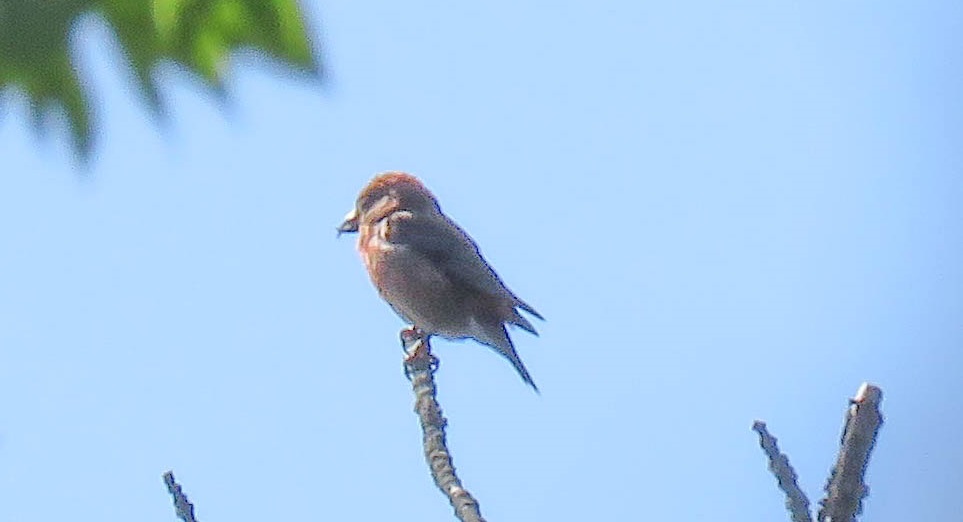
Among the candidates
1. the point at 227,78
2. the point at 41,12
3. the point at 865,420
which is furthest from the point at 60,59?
the point at 865,420

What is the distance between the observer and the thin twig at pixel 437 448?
9.34 feet

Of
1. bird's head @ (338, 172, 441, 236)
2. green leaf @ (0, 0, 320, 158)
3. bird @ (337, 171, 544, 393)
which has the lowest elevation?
Result: green leaf @ (0, 0, 320, 158)

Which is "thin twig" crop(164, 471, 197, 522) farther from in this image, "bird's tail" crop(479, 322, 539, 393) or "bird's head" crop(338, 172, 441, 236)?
"bird's head" crop(338, 172, 441, 236)

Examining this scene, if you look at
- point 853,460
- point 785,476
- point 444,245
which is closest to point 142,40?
point 785,476

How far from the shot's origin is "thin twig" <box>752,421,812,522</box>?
2.16 metres

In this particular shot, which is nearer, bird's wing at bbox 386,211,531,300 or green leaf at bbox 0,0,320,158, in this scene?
green leaf at bbox 0,0,320,158

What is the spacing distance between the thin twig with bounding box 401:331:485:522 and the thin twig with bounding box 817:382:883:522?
2.41ft

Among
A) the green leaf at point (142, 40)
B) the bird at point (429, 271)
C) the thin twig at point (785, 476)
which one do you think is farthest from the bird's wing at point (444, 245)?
the thin twig at point (785, 476)

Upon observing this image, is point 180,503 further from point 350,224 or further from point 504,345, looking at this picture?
point 350,224

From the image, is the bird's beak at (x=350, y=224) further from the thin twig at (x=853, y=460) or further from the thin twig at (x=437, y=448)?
the thin twig at (x=853, y=460)

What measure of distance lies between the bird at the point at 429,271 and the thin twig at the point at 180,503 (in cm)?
356

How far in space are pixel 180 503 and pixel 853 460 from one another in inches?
41.1

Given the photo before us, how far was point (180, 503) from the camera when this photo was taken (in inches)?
98.5

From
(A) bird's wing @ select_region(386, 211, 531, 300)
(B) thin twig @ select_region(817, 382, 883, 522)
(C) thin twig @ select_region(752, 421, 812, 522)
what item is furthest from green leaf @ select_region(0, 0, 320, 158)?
(A) bird's wing @ select_region(386, 211, 531, 300)
